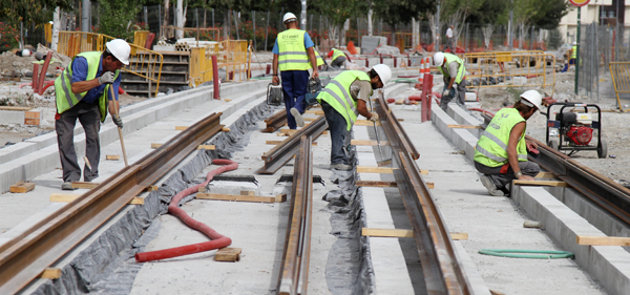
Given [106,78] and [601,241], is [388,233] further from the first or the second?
[106,78]

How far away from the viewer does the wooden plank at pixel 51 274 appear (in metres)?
5.03

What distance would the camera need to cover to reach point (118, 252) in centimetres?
632

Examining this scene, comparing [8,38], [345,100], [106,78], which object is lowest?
[345,100]

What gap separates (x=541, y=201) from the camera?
25.6 feet

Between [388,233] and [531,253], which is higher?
[388,233]

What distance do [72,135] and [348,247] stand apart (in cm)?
328

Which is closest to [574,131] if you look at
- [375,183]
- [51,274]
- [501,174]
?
[501,174]

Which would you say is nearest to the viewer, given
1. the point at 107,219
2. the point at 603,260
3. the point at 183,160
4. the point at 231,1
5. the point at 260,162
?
the point at 603,260

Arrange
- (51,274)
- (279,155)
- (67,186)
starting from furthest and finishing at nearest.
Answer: (279,155)
(67,186)
(51,274)

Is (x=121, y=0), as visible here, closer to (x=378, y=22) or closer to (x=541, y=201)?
(x=541, y=201)

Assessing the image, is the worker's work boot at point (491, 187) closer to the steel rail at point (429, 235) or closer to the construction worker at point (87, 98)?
the steel rail at point (429, 235)

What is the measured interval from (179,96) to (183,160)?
7.88 metres

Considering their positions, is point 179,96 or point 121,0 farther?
point 121,0

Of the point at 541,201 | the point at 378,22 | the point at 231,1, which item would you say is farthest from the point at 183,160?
the point at 378,22
